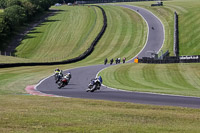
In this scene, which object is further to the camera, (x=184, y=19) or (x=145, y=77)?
(x=184, y=19)

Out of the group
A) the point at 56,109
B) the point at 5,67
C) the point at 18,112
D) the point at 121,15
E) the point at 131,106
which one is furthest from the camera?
the point at 121,15

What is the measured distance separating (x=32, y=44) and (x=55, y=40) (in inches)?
241

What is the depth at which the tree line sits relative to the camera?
340 ft

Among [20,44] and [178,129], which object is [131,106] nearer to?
[178,129]

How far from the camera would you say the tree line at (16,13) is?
103688 mm

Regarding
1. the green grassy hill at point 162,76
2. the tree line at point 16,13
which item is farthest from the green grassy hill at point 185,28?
the tree line at point 16,13

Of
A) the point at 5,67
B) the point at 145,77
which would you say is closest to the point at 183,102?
the point at 145,77

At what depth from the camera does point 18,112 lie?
16.3m

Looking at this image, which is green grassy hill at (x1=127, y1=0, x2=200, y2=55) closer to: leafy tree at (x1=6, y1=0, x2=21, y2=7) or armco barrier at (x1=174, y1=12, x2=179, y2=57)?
armco barrier at (x1=174, y1=12, x2=179, y2=57)

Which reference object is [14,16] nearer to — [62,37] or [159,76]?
[62,37]

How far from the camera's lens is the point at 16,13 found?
4560 inches

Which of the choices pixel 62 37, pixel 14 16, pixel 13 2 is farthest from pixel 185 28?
pixel 13 2

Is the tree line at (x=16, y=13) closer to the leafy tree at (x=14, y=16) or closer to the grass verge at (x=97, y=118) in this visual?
the leafy tree at (x=14, y=16)

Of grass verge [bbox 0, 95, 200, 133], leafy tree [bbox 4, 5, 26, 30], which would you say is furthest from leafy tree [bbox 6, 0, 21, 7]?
grass verge [bbox 0, 95, 200, 133]
